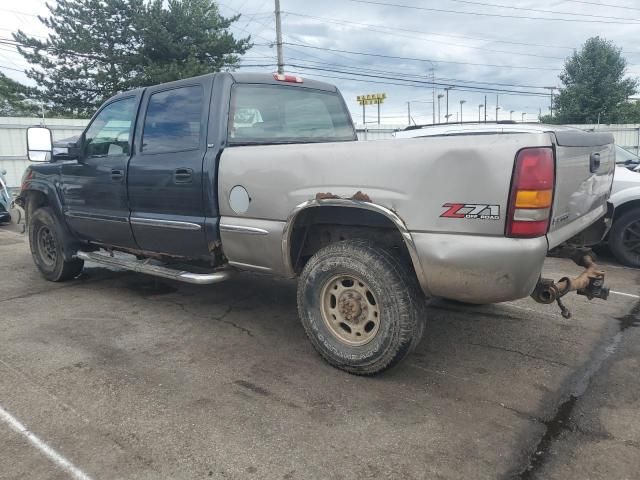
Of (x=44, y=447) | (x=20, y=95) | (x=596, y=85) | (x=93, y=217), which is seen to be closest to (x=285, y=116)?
(x=93, y=217)

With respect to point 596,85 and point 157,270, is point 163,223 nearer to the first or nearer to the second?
point 157,270

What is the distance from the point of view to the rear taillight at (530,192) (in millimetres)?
2648

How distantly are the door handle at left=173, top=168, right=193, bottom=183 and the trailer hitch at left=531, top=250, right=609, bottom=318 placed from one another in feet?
8.60

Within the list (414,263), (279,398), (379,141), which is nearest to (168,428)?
(279,398)

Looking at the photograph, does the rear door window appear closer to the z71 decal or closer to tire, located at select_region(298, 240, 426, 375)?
tire, located at select_region(298, 240, 426, 375)

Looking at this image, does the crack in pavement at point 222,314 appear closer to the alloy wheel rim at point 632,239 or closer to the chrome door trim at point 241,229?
the chrome door trim at point 241,229

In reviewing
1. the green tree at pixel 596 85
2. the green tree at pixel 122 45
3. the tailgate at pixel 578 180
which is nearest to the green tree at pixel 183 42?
the green tree at pixel 122 45

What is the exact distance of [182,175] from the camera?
4121mm

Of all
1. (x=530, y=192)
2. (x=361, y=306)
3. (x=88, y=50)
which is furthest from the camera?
(x=88, y=50)

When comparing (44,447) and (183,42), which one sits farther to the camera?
(183,42)

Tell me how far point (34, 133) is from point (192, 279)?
2.77 m

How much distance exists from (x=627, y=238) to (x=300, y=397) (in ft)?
17.9

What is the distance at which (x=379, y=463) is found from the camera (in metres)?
2.52

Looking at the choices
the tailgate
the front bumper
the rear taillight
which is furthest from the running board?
the tailgate
